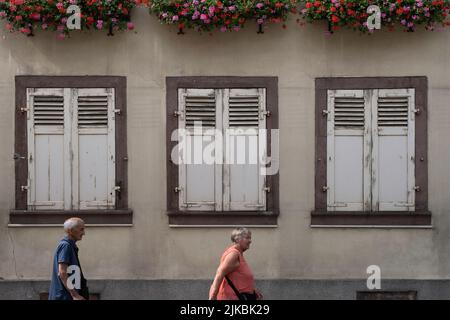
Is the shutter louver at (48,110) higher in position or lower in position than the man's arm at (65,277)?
higher

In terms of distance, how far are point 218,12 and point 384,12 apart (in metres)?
1.99

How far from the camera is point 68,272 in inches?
551

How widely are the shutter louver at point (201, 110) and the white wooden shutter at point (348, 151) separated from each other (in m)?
1.43

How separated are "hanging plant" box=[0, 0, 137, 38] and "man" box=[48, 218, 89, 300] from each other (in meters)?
3.74

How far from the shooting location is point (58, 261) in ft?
46.0

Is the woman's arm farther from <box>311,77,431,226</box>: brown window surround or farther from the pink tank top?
<box>311,77,431,226</box>: brown window surround

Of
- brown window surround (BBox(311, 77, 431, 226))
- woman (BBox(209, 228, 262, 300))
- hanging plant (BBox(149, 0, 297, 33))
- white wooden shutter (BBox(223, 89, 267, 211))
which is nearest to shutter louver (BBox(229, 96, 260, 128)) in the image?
white wooden shutter (BBox(223, 89, 267, 211))

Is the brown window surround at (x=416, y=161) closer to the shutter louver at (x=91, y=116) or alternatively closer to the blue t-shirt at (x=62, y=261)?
the shutter louver at (x=91, y=116)

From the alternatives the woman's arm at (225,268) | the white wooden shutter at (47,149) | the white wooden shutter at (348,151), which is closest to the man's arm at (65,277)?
the woman's arm at (225,268)

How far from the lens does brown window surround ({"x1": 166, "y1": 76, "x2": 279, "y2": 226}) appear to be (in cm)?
1747

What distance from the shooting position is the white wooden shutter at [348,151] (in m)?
17.5

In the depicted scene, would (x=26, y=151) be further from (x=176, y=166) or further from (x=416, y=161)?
(x=416, y=161)

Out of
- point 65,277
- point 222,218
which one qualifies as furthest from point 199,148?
point 65,277

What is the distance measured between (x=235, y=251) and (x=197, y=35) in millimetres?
4287
